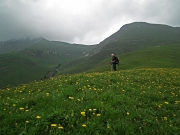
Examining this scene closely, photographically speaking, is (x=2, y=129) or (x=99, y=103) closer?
(x=2, y=129)

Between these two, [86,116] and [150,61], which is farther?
[150,61]

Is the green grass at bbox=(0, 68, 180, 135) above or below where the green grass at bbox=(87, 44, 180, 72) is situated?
below

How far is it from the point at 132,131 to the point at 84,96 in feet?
12.3

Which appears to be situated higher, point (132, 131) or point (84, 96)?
point (84, 96)

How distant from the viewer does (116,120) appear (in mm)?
7043

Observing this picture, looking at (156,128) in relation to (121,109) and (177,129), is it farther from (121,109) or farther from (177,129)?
(121,109)

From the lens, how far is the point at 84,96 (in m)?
9.60

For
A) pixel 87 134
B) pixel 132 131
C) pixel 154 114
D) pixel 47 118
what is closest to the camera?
pixel 87 134

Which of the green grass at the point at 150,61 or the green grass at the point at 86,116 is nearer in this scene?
the green grass at the point at 86,116

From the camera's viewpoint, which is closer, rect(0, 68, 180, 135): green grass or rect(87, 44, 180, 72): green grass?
rect(0, 68, 180, 135): green grass

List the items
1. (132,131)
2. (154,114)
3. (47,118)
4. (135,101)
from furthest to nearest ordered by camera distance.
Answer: (135,101) → (154,114) → (47,118) → (132,131)

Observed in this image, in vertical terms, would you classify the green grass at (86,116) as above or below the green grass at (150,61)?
below

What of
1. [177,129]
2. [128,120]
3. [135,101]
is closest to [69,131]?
[128,120]

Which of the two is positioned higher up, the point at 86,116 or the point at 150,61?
the point at 150,61
